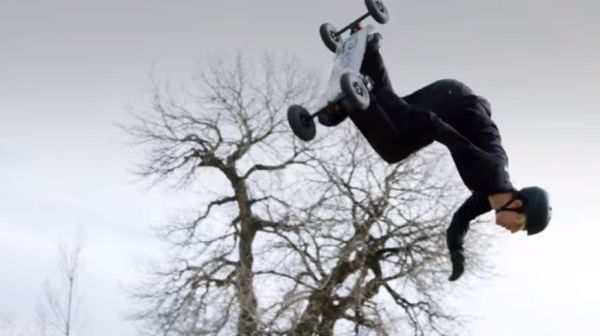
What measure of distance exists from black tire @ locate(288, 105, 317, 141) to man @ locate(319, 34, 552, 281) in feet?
0.24

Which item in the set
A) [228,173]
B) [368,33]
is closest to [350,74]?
[368,33]

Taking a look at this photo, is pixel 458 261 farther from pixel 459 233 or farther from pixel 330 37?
pixel 330 37

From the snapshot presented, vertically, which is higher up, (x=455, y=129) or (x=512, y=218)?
(x=455, y=129)

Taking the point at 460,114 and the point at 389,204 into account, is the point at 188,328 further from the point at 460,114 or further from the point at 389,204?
the point at 460,114

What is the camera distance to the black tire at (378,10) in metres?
3.57

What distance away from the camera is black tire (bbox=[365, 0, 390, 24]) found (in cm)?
357

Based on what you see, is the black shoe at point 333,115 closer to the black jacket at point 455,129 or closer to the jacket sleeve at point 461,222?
the black jacket at point 455,129

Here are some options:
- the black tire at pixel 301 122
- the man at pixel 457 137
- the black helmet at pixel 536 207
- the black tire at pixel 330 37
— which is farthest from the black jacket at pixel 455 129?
the black tire at pixel 330 37

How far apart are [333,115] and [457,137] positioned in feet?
2.19

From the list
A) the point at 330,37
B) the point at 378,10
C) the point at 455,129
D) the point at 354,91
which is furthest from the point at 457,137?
the point at 330,37

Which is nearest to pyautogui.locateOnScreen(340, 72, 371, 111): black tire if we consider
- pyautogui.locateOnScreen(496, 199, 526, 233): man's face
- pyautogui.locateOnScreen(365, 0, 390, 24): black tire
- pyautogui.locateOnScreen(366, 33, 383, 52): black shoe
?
pyautogui.locateOnScreen(366, 33, 383, 52): black shoe

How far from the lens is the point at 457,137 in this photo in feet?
9.34

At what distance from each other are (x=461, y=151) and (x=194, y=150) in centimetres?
1555

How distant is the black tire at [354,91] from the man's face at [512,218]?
0.77 m
